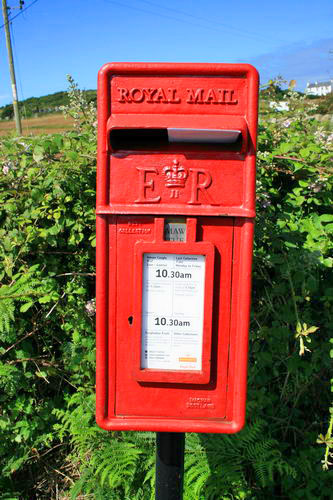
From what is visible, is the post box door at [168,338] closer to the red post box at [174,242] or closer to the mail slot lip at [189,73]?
the red post box at [174,242]

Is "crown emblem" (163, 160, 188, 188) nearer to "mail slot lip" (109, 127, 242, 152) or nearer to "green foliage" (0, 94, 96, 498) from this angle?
"mail slot lip" (109, 127, 242, 152)

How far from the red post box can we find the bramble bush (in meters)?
0.70

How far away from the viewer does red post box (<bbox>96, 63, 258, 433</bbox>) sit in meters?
1.37

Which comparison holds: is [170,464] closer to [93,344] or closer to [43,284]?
[93,344]

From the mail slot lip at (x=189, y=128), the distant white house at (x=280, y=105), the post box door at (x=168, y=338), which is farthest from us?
the distant white house at (x=280, y=105)

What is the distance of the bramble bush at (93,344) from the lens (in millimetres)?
2098

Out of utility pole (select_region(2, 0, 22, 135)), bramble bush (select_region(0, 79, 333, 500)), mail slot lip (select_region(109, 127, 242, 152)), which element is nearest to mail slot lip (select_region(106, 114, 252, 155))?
mail slot lip (select_region(109, 127, 242, 152))

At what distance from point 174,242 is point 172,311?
0.78 ft

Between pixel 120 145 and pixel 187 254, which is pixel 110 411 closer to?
pixel 187 254

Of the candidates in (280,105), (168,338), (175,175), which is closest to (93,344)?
(168,338)

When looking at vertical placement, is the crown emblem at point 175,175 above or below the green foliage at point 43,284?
above

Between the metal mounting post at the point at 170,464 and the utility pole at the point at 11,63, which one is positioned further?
the utility pole at the point at 11,63

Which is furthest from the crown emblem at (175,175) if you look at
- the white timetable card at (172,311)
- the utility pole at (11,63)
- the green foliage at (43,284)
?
the utility pole at (11,63)

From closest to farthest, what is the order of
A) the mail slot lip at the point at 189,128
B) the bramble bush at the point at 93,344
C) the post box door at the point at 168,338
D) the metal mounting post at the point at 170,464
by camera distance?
the mail slot lip at the point at 189,128
the post box door at the point at 168,338
the metal mounting post at the point at 170,464
the bramble bush at the point at 93,344
